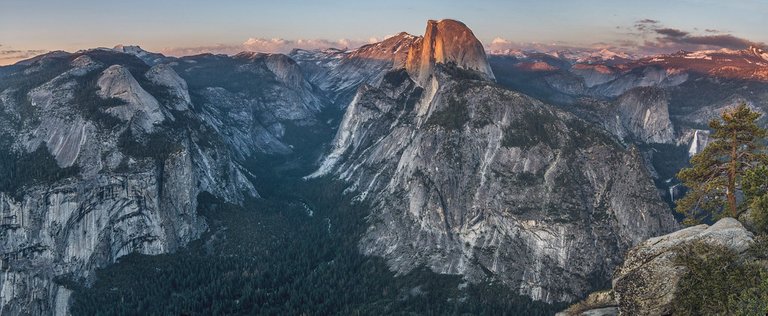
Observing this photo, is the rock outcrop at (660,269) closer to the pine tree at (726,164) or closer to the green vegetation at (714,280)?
the green vegetation at (714,280)

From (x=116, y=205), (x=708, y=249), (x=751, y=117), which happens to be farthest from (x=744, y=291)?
(x=116, y=205)

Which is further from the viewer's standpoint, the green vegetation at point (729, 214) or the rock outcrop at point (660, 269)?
the rock outcrop at point (660, 269)

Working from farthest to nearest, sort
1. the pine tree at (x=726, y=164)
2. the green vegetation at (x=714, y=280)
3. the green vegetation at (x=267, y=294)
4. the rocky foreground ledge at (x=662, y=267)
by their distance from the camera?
the green vegetation at (x=267, y=294), the pine tree at (x=726, y=164), the rocky foreground ledge at (x=662, y=267), the green vegetation at (x=714, y=280)

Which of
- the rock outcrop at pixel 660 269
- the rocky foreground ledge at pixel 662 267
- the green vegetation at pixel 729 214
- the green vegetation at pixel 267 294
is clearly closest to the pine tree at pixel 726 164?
the green vegetation at pixel 729 214

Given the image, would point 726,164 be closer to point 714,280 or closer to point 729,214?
point 729,214

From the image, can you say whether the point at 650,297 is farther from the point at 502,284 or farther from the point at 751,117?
the point at 502,284

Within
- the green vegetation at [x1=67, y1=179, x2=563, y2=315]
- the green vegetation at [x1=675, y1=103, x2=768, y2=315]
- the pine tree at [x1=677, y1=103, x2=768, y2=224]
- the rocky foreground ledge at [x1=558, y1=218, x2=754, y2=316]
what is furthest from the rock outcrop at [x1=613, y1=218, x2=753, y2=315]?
the green vegetation at [x1=67, y1=179, x2=563, y2=315]

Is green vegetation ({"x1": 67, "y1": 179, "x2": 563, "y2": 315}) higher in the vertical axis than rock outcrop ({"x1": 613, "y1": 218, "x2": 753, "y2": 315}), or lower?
lower

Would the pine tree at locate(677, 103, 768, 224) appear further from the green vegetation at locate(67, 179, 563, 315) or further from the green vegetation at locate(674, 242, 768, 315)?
the green vegetation at locate(67, 179, 563, 315)
